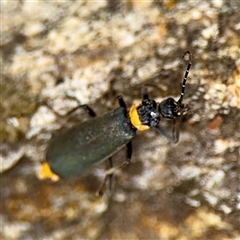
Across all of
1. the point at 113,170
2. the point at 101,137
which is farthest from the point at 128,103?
the point at 113,170

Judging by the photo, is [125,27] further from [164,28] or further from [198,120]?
[198,120]

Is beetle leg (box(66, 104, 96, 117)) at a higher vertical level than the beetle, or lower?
higher

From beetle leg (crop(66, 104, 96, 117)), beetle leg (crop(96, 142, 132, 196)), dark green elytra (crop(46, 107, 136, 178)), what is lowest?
beetle leg (crop(96, 142, 132, 196))

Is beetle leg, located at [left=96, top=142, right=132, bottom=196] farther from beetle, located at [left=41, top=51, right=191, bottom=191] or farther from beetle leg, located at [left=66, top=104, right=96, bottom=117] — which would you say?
beetle leg, located at [left=66, top=104, right=96, bottom=117]

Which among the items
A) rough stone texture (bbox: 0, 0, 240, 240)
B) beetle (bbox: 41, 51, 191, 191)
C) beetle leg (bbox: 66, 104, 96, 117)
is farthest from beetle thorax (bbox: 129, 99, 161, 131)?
beetle leg (bbox: 66, 104, 96, 117)

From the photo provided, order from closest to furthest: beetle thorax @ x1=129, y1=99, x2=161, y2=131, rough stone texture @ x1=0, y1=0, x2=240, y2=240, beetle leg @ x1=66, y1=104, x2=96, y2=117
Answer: rough stone texture @ x1=0, y1=0, x2=240, y2=240 → beetle thorax @ x1=129, y1=99, x2=161, y2=131 → beetle leg @ x1=66, y1=104, x2=96, y2=117

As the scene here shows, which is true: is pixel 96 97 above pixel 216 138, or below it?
above

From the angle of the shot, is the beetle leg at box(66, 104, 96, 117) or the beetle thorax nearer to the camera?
the beetle thorax

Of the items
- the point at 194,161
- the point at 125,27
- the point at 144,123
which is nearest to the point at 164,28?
the point at 125,27
